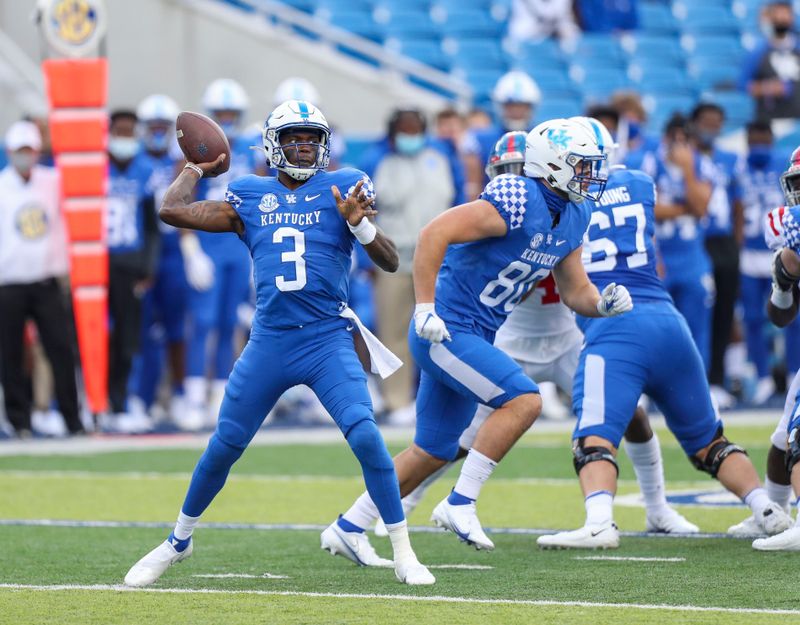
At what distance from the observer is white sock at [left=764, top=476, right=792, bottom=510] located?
23.1 ft

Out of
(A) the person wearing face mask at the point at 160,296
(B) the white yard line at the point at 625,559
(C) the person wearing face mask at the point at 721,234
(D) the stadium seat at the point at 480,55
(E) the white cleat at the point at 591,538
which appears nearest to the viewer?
(B) the white yard line at the point at 625,559

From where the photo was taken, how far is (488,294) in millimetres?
6566

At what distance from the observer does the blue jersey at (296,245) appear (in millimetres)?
5895

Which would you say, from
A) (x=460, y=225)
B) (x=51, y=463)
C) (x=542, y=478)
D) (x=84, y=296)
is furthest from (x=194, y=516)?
(x=84, y=296)

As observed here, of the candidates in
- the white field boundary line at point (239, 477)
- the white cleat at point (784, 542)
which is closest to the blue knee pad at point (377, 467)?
the white cleat at point (784, 542)

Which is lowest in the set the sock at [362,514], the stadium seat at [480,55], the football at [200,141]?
the sock at [362,514]

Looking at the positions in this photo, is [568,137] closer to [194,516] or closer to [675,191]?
[194,516]

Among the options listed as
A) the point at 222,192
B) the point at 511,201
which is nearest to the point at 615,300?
the point at 511,201

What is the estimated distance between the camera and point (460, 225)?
6.30 metres

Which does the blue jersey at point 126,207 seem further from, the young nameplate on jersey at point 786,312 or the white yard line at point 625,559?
the white yard line at point 625,559

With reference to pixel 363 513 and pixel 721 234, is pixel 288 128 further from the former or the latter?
pixel 721 234

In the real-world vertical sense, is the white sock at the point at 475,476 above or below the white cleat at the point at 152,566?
above

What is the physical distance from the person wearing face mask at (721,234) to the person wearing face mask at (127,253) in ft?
13.4

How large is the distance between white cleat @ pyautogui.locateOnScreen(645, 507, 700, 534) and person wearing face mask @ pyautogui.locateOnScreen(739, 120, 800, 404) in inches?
232
